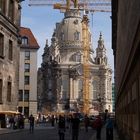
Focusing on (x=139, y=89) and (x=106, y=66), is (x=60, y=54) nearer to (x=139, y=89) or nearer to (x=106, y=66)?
(x=106, y=66)

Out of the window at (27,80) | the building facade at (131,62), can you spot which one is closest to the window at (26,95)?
the window at (27,80)

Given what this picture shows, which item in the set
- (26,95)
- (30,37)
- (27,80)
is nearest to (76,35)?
(30,37)

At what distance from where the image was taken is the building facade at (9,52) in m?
53.0

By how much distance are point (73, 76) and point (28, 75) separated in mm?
79074

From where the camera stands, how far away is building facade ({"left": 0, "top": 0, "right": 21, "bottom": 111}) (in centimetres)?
5297

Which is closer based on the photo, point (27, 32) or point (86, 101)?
point (27, 32)

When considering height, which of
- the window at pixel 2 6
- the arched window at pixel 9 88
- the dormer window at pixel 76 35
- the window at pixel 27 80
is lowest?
the arched window at pixel 9 88

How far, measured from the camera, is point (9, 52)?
56594 mm

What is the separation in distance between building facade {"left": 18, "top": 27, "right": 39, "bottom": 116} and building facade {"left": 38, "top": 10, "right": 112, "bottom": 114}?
2930 inches

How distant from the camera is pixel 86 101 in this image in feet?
615

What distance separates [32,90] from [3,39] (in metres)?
58.6

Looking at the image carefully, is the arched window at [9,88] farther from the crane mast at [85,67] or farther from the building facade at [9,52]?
the crane mast at [85,67]

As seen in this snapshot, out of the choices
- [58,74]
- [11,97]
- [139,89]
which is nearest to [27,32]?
[11,97]

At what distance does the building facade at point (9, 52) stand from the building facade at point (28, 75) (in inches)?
1965
